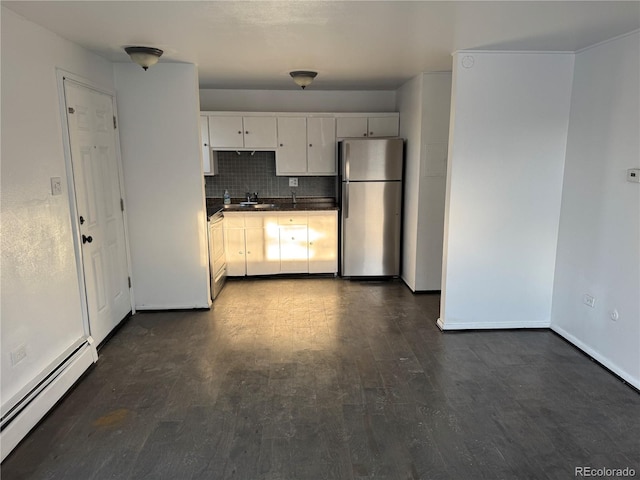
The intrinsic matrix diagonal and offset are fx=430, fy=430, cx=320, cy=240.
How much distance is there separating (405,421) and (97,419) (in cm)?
179

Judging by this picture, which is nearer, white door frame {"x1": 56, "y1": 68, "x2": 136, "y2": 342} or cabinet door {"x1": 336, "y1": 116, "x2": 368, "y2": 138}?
white door frame {"x1": 56, "y1": 68, "x2": 136, "y2": 342}

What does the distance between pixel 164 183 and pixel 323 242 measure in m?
2.08

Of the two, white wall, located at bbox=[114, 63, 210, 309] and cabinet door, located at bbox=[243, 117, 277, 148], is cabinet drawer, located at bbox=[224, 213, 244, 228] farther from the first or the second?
white wall, located at bbox=[114, 63, 210, 309]

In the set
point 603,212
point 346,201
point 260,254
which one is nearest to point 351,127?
point 346,201

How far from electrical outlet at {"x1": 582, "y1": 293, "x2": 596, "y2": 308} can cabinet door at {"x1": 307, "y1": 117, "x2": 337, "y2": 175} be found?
10.3 feet

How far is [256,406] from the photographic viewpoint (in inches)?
104

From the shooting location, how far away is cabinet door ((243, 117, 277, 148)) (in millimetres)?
5252

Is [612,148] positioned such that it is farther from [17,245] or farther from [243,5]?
[17,245]

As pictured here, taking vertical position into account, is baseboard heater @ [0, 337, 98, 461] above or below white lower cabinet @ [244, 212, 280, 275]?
below

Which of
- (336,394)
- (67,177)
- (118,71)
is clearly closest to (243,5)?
(67,177)

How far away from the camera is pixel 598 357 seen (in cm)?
315

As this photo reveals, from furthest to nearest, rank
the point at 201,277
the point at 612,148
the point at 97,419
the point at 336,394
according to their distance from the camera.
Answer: the point at 201,277 < the point at 612,148 < the point at 336,394 < the point at 97,419

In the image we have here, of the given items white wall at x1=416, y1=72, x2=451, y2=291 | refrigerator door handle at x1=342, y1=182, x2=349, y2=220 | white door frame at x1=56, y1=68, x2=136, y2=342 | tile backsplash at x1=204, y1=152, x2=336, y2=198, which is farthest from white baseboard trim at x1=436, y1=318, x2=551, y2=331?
white door frame at x1=56, y1=68, x2=136, y2=342

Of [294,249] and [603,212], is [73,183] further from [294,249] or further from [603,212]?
[603,212]
